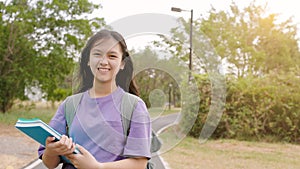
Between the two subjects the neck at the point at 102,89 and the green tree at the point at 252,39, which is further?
the green tree at the point at 252,39

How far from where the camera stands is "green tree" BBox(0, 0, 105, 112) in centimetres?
1955

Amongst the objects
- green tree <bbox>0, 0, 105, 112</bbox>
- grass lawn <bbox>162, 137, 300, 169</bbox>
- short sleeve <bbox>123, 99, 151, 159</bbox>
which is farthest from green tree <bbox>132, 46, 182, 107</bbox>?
green tree <bbox>0, 0, 105, 112</bbox>

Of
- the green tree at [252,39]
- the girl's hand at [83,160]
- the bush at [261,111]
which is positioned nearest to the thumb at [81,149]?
the girl's hand at [83,160]

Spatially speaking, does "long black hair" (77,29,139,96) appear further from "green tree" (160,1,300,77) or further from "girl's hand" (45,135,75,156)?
"green tree" (160,1,300,77)

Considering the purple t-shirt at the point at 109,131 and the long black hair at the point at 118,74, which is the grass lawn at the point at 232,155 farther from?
the purple t-shirt at the point at 109,131

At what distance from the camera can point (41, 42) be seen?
800 inches

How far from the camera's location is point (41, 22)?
65.2 feet

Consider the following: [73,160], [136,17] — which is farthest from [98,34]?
[73,160]

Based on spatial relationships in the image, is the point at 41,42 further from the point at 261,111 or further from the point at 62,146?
the point at 62,146

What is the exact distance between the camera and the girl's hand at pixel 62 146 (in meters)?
1.42

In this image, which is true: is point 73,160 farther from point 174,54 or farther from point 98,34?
point 174,54

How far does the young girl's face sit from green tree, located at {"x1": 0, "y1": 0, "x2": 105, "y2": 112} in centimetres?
1801

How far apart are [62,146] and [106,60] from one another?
341 mm

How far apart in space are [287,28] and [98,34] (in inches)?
1466
